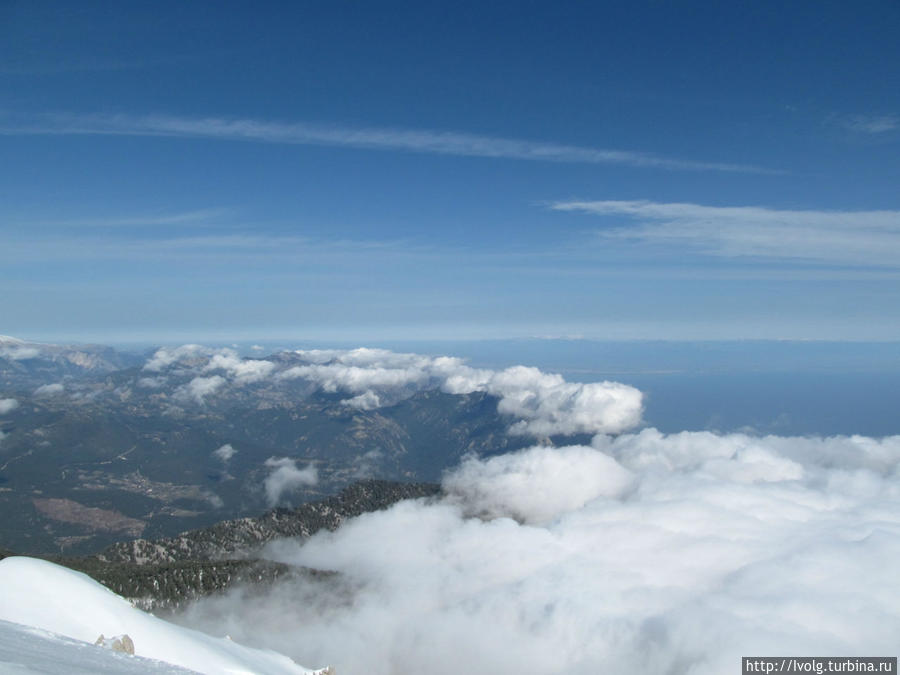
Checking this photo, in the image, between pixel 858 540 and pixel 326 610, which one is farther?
pixel 326 610

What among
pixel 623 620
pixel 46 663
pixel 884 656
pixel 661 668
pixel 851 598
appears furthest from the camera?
pixel 623 620

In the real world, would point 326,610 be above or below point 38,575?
below

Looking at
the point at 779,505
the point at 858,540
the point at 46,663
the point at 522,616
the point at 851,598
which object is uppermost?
the point at 779,505

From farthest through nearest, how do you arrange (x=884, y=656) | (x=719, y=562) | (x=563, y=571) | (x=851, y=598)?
1. (x=563, y=571)
2. (x=719, y=562)
3. (x=851, y=598)
4. (x=884, y=656)

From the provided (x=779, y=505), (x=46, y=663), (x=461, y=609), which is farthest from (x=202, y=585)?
(x=779, y=505)

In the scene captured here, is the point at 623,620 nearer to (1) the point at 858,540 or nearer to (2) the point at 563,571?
(2) the point at 563,571

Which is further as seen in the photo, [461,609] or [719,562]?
[461,609]

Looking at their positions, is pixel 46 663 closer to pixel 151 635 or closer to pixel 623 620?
pixel 151 635

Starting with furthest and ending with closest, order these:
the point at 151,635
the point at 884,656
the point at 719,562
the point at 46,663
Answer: the point at 719,562 → the point at 884,656 → the point at 151,635 → the point at 46,663

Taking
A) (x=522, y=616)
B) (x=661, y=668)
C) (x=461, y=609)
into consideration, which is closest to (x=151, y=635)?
(x=661, y=668)
